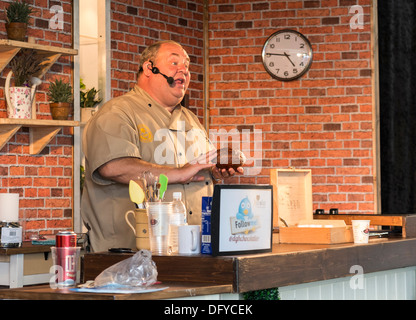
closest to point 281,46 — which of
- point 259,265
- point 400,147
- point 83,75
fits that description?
point 400,147

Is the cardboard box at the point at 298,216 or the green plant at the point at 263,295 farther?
the cardboard box at the point at 298,216

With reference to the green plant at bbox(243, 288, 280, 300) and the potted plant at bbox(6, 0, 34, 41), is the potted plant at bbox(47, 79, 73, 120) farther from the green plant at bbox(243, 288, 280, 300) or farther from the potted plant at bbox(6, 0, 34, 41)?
the green plant at bbox(243, 288, 280, 300)

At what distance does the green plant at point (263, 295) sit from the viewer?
2115mm

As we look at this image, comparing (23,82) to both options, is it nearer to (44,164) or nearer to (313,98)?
(44,164)

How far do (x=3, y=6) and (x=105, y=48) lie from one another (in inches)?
37.6

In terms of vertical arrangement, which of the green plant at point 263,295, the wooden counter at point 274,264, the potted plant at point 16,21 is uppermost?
the potted plant at point 16,21

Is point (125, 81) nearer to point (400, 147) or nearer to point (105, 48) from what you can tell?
point (105, 48)

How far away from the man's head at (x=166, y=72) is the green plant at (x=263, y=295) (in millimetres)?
1260

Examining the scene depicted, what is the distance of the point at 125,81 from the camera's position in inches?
195

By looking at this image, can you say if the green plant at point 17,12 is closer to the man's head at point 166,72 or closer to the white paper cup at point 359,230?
the man's head at point 166,72

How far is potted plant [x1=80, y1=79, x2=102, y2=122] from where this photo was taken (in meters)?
4.47

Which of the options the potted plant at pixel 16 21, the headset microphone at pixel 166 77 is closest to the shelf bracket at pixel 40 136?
the potted plant at pixel 16 21

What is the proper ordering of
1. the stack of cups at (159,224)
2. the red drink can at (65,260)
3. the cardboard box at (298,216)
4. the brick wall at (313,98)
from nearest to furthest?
the red drink can at (65,260) → the stack of cups at (159,224) → the cardboard box at (298,216) → the brick wall at (313,98)

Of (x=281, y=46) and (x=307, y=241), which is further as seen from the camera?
(x=281, y=46)
